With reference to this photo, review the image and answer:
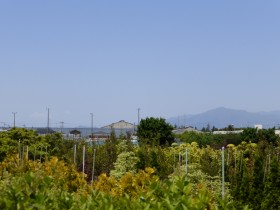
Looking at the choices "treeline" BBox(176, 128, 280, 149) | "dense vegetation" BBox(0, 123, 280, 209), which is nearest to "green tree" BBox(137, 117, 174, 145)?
"treeline" BBox(176, 128, 280, 149)

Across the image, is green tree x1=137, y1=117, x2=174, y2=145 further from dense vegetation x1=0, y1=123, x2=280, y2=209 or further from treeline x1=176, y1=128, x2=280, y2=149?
dense vegetation x1=0, y1=123, x2=280, y2=209

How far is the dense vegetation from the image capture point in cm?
323

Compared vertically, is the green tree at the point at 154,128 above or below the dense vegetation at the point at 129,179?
above

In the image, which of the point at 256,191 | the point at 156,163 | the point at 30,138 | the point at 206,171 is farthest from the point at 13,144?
the point at 256,191

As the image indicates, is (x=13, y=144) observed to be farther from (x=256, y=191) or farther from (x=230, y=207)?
(x=230, y=207)

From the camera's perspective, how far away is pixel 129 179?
9.16 m

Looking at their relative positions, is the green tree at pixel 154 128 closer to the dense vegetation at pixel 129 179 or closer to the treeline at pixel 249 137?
the treeline at pixel 249 137

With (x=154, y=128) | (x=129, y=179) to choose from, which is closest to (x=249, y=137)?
(x=154, y=128)

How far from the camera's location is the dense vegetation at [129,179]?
10.6 feet

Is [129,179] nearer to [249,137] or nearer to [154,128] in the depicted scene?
[154,128]

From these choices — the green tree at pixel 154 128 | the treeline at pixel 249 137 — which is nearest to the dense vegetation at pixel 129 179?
the green tree at pixel 154 128

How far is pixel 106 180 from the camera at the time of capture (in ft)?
33.1

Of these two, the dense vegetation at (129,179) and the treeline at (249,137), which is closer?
the dense vegetation at (129,179)

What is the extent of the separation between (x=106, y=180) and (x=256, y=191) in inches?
187
